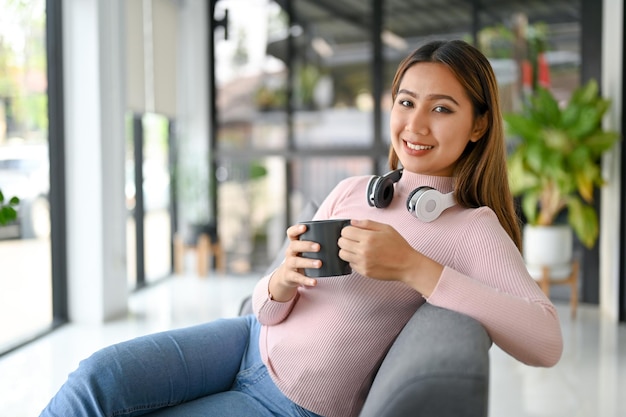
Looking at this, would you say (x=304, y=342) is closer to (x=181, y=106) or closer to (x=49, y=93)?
(x=49, y=93)

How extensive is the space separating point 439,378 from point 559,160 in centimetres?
339

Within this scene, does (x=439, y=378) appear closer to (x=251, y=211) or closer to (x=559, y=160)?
(x=559, y=160)

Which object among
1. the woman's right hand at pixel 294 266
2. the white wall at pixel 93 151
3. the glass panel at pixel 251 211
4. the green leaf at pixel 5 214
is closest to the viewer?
the woman's right hand at pixel 294 266

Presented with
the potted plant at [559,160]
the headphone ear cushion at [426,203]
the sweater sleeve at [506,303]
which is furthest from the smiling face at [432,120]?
the potted plant at [559,160]

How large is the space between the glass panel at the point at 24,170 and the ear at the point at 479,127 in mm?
2621

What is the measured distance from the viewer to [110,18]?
399cm

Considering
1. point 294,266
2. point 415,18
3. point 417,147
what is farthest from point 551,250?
point 294,266

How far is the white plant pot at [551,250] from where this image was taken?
163 inches

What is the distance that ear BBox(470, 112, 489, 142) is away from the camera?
1388 millimetres

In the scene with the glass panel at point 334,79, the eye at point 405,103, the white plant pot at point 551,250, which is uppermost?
the glass panel at point 334,79

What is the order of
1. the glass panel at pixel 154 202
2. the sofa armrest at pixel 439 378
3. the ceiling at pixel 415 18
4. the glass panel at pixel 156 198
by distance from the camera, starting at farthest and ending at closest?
the glass panel at pixel 156 198
the glass panel at pixel 154 202
the ceiling at pixel 415 18
the sofa armrest at pixel 439 378

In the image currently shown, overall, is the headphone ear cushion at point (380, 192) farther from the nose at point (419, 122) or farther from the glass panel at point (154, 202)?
the glass panel at point (154, 202)

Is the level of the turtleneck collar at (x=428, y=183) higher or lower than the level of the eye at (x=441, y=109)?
lower

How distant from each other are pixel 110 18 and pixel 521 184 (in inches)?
115
